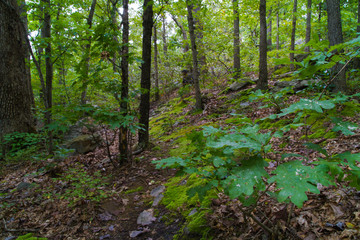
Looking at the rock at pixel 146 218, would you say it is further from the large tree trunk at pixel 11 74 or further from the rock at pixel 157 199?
the large tree trunk at pixel 11 74

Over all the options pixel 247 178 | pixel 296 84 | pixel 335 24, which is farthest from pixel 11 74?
pixel 335 24

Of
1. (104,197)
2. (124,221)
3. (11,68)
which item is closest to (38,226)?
(104,197)

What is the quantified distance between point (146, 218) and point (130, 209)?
1.58ft

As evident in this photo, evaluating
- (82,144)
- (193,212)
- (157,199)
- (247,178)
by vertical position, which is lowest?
(157,199)

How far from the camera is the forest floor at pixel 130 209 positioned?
5.85 ft

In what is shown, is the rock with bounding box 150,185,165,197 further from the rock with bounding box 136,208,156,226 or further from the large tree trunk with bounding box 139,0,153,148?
the large tree trunk with bounding box 139,0,153,148

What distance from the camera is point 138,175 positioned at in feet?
14.0

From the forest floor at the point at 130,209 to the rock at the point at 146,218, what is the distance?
0.06 feet

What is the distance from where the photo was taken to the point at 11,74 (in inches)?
235

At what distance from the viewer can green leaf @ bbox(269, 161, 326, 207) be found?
94 cm

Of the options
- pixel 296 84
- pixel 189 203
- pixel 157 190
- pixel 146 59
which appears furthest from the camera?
Result: pixel 296 84

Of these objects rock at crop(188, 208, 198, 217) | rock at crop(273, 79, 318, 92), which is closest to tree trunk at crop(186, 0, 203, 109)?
rock at crop(273, 79, 318, 92)

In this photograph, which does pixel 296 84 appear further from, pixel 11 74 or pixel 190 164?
pixel 11 74

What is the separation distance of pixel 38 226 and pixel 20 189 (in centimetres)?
154
